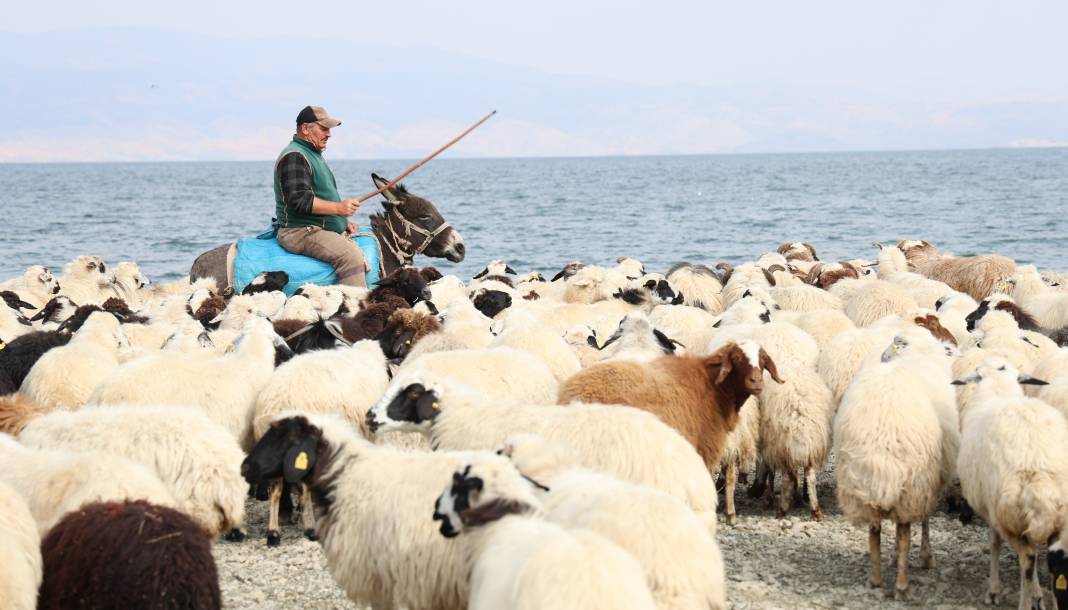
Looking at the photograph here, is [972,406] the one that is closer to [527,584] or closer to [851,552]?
[851,552]

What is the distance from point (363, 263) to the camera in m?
13.6

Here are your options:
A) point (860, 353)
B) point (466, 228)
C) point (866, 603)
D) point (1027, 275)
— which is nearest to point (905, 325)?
point (860, 353)

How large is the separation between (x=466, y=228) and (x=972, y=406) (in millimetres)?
45589

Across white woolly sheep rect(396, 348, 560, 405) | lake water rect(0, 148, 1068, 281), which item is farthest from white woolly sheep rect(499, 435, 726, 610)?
lake water rect(0, 148, 1068, 281)

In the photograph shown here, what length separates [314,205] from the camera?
1263 centimetres

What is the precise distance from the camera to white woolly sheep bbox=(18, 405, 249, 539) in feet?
21.5

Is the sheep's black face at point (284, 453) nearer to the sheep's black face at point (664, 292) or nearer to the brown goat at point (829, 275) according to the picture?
the sheep's black face at point (664, 292)

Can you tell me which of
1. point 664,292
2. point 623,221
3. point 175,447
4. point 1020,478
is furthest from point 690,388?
point 623,221

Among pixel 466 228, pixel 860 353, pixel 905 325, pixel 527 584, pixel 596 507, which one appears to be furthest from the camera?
pixel 466 228

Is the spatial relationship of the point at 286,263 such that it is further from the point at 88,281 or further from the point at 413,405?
the point at 413,405

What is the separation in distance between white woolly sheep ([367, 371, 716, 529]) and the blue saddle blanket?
264 inches

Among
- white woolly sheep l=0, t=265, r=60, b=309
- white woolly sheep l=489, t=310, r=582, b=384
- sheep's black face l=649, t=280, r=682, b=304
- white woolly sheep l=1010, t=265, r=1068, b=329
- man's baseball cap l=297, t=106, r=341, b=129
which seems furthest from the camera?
white woolly sheep l=0, t=265, r=60, b=309

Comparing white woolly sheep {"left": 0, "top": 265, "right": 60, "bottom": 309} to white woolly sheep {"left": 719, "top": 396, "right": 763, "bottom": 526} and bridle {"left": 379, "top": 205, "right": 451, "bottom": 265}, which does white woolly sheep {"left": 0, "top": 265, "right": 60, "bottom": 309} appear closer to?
bridle {"left": 379, "top": 205, "right": 451, "bottom": 265}

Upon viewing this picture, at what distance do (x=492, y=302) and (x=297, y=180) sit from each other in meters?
2.39
